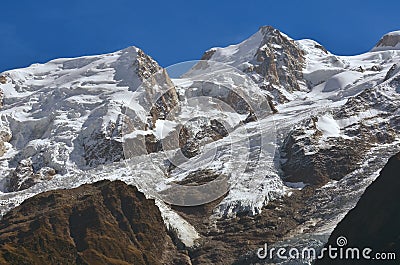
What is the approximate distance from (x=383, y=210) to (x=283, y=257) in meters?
21.4

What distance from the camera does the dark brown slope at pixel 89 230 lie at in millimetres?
131000

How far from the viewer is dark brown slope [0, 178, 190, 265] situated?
13100 centimetres

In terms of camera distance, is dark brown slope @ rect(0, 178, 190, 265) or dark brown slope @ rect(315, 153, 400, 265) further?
dark brown slope @ rect(0, 178, 190, 265)

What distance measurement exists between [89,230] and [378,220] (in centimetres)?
5233

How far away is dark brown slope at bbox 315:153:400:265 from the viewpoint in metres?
104

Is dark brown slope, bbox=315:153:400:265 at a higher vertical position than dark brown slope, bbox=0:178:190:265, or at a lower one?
lower

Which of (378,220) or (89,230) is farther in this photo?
(89,230)

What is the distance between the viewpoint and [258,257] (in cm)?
13138

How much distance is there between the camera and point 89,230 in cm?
14200

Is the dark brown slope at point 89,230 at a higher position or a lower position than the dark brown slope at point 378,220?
higher

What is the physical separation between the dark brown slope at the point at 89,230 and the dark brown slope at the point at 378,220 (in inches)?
1423

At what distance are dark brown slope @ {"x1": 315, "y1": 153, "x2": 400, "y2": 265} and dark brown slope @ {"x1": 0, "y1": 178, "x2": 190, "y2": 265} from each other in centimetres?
3614

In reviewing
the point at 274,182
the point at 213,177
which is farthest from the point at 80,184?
the point at 274,182

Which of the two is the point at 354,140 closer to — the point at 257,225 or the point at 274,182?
the point at 274,182
